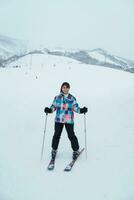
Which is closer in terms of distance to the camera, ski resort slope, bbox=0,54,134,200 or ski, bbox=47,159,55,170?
ski resort slope, bbox=0,54,134,200

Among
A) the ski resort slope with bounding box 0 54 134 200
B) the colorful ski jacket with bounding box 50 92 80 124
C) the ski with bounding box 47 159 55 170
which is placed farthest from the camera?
the colorful ski jacket with bounding box 50 92 80 124

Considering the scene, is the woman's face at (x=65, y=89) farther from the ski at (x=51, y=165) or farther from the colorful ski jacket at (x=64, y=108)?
the ski at (x=51, y=165)

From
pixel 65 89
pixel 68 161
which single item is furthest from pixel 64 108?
pixel 68 161

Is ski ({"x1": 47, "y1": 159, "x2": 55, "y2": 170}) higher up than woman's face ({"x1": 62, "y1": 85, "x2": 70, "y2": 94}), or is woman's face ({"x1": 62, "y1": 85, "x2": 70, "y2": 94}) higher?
woman's face ({"x1": 62, "y1": 85, "x2": 70, "y2": 94})

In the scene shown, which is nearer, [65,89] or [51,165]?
[51,165]

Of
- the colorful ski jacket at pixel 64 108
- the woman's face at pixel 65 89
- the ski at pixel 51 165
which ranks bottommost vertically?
the ski at pixel 51 165

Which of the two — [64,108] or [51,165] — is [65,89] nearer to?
[64,108]

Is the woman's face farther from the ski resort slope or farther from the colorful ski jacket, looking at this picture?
the ski resort slope

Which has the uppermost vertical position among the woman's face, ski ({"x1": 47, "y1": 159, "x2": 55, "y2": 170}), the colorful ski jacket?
the woman's face

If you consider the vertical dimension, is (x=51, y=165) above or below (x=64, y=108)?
below

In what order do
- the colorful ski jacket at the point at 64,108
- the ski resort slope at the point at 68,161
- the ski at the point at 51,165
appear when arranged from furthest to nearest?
1. the colorful ski jacket at the point at 64,108
2. the ski at the point at 51,165
3. the ski resort slope at the point at 68,161

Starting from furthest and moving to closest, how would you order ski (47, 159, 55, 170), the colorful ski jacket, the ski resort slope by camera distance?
the colorful ski jacket
ski (47, 159, 55, 170)
the ski resort slope

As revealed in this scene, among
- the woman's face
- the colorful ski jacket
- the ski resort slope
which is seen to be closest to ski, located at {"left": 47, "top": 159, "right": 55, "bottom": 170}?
the ski resort slope

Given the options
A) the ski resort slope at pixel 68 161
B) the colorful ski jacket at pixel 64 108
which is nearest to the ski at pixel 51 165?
the ski resort slope at pixel 68 161
